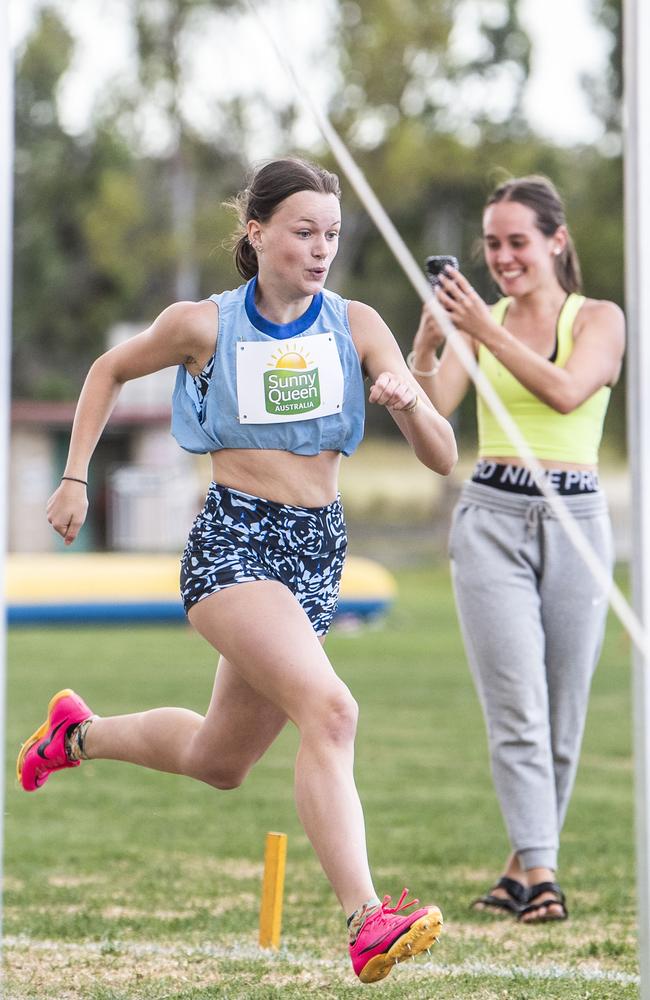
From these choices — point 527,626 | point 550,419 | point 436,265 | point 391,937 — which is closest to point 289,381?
point 436,265

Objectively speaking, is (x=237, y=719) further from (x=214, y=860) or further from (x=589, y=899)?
(x=214, y=860)

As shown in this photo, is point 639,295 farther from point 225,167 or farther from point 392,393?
point 225,167

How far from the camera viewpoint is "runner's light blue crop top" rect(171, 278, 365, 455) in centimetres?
355

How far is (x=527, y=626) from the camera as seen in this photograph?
4746mm

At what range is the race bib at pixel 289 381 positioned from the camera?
3551 millimetres

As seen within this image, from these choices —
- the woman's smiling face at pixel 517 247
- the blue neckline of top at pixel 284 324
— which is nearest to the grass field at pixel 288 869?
the blue neckline of top at pixel 284 324

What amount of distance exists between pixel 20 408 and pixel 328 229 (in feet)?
89.5

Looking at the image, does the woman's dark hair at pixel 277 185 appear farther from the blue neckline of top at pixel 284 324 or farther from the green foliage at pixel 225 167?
the green foliage at pixel 225 167

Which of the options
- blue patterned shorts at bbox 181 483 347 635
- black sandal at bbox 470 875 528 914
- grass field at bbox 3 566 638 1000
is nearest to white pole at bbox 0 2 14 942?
blue patterned shorts at bbox 181 483 347 635

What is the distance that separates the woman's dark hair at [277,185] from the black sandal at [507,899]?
2239 mm

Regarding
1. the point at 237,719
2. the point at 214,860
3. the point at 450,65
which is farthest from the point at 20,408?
the point at 237,719

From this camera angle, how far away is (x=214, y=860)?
5789mm

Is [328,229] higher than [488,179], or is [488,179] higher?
[488,179]

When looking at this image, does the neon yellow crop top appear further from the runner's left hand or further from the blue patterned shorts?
the runner's left hand
